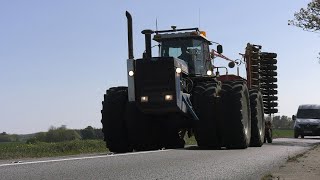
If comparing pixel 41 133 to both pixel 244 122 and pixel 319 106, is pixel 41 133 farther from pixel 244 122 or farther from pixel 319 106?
pixel 244 122

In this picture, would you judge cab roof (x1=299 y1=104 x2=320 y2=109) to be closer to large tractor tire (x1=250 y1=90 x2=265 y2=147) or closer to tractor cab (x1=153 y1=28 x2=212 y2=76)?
large tractor tire (x1=250 y1=90 x2=265 y2=147)

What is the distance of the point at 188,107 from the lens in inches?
583

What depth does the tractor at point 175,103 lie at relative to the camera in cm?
1454

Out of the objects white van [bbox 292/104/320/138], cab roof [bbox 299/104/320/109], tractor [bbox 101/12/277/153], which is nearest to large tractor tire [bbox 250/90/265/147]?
tractor [bbox 101/12/277/153]

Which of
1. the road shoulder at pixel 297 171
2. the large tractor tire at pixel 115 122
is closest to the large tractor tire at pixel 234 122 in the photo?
the large tractor tire at pixel 115 122

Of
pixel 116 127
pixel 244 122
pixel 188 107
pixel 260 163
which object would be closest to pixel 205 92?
pixel 188 107

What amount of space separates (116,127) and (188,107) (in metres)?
2.02

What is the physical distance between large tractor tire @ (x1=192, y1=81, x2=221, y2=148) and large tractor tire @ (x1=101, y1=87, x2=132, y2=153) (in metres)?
1.93

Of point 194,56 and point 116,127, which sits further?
point 194,56

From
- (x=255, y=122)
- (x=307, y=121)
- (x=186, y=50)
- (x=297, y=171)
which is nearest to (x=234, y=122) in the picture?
(x=255, y=122)

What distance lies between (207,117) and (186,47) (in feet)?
8.69

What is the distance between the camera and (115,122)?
49.8 feet

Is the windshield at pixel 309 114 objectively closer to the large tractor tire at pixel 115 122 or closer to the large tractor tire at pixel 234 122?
the large tractor tire at pixel 234 122

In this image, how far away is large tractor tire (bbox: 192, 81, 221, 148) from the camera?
14.7 meters
